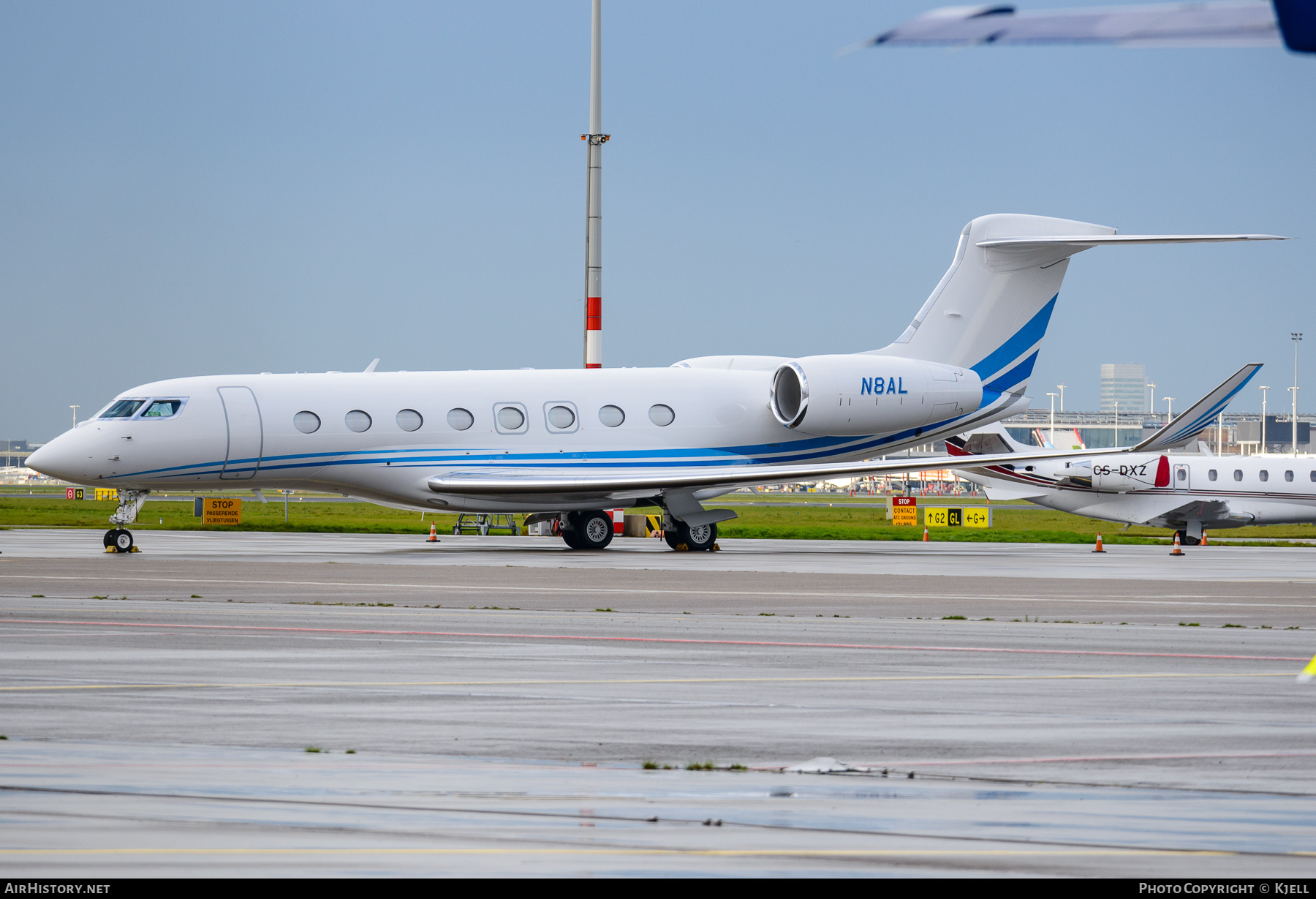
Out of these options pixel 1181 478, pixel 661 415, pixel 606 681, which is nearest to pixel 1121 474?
pixel 1181 478

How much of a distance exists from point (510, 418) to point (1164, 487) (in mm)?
23656

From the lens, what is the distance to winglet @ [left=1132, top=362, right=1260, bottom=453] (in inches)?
1192

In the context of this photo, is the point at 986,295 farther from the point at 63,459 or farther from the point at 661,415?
the point at 63,459

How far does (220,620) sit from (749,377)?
1990cm

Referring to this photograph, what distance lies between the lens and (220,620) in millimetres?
14812

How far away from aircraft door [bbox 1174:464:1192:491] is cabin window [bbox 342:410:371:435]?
27098mm

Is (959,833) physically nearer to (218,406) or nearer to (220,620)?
(220,620)

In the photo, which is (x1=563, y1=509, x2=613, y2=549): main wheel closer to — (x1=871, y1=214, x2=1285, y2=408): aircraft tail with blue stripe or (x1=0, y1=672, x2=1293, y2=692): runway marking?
(x1=871, y1=214, x2=1285, y2=408): aircraft tail with blue stripe

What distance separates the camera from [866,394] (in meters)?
32.1

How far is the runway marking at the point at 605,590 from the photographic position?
725 inches

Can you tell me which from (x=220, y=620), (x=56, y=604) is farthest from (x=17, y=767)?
(x=56, y=604)

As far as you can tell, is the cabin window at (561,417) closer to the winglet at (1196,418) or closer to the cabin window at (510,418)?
the cabin window at (510,418)

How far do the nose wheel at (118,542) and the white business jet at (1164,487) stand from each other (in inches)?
963

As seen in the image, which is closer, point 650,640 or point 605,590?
point 650,640
